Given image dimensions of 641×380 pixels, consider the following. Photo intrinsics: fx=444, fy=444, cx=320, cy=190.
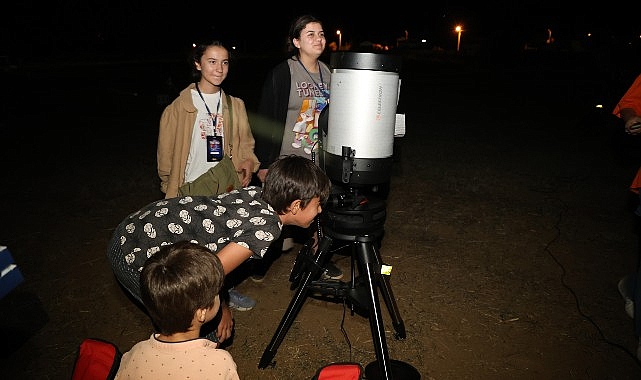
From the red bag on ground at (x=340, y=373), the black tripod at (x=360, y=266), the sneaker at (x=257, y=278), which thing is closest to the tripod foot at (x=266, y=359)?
the black tripod at (x=360, y=266)

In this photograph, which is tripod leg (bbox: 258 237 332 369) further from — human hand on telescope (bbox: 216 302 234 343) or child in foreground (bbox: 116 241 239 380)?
child in foreground (bbox: 116 241 239 380)

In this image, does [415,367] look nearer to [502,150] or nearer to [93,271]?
[93,271]

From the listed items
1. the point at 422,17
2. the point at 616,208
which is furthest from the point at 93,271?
the point at 422,17

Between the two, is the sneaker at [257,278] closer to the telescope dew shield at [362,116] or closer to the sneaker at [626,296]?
the telescope dew shield at [362,116]

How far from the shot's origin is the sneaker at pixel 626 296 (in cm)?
320

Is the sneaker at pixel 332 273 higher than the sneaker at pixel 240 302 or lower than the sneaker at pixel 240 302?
higher

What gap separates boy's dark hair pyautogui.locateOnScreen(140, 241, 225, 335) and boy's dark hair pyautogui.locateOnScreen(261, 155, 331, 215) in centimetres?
53

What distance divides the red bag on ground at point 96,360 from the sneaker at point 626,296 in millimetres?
3361

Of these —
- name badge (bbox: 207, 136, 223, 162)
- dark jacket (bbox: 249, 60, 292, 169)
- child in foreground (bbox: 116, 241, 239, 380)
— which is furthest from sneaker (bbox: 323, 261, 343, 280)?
child in foreground (bbox: 116, 241, 239, 380)

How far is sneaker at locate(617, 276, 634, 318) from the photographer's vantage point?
320cm

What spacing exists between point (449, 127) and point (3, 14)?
103 feet

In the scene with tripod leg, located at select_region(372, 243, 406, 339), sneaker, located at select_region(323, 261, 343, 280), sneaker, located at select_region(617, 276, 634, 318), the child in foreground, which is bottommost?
sneaker, located at select_region(323, 261, 343, 280)

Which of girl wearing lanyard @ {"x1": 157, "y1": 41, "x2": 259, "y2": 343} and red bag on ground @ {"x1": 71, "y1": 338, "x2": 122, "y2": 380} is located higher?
girl wearing lanyard @ {"x1": 157, "y1": 41, "x2": 259, "y2": 343}

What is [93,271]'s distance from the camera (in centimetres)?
379
